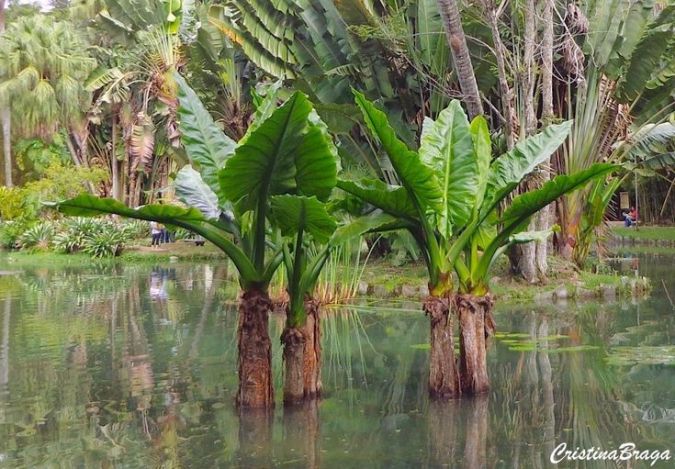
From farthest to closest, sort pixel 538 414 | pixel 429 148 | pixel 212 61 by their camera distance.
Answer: pixel 212 61 → pixel 429 148 → pixel 538 414

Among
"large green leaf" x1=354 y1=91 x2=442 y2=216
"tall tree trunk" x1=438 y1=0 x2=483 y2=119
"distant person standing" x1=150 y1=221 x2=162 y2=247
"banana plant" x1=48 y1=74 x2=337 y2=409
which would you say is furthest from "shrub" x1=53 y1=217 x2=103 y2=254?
"large green leaf" x1=354 y1=91 x2=442 y2=216

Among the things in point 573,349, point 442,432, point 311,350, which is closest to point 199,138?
point 311,350

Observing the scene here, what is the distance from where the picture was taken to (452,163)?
251 inches

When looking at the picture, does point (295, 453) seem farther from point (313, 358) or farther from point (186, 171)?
point (186, 171)

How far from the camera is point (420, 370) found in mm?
7629

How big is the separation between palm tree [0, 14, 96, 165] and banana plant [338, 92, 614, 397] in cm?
2538

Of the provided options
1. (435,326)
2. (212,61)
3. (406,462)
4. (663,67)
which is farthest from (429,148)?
(212,61)

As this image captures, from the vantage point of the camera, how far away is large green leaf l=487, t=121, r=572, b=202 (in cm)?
669

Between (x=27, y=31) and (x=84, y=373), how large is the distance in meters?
25.6

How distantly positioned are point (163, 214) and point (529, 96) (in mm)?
8461

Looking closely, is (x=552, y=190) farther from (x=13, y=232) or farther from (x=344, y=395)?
(x=13, y=232)

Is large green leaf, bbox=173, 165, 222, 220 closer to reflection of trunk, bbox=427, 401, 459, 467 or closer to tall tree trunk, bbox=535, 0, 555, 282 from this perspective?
reflection of trunk, bbox=427, 401, 459, 467

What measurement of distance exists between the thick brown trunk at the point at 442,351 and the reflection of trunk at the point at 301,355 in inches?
34.8

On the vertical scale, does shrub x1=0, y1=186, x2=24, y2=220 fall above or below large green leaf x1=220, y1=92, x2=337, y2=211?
above
